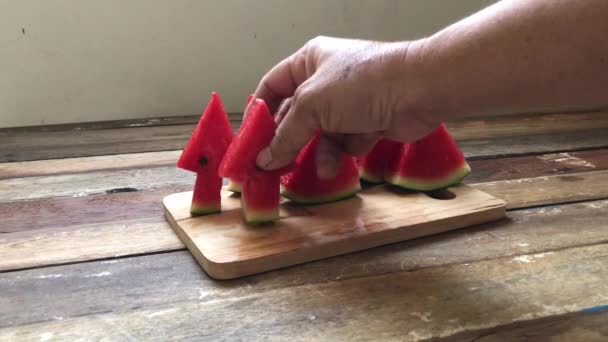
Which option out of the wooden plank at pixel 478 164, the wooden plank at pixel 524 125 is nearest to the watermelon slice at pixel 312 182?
the wooden plank at pixel 478 164

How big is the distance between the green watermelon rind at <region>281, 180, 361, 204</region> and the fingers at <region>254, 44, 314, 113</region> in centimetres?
19

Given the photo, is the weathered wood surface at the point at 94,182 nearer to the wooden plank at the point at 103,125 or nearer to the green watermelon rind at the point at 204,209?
the green watermelon rind at the point at 204,209

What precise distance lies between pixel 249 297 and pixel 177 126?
45.4 inches

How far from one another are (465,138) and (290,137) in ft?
2.92

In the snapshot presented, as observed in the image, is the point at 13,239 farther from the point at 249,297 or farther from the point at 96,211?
the point at 249,297

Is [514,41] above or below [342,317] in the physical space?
above

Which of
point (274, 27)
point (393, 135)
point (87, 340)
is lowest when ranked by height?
point (87, 340)

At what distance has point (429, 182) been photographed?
1.12m

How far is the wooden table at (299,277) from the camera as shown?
699 mm

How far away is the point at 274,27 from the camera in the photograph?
7.14 feet

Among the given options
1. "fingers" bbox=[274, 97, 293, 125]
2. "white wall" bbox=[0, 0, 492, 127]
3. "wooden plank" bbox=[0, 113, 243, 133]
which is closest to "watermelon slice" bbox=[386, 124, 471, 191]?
"fingers" bbox=[274, 97, 293, 125]

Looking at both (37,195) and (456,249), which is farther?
(37,195)

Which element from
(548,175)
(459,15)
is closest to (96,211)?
(548,175)

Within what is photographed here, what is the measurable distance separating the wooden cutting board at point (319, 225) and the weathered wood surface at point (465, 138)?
0.45 meters
